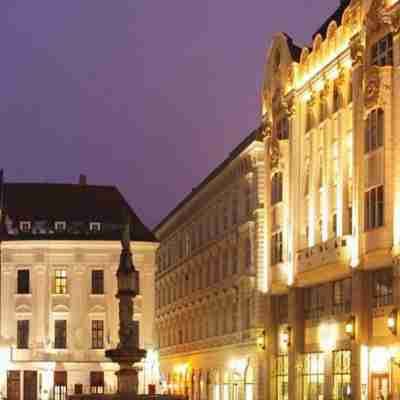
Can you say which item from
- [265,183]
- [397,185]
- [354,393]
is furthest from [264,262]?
[397,185]

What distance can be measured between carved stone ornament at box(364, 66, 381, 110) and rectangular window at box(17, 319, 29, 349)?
4125 cm

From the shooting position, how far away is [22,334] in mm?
85188

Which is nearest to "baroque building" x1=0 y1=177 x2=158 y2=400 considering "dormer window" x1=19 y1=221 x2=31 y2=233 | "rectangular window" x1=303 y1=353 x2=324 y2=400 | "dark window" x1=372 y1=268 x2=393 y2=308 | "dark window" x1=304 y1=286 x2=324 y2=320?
"dormer window" x1=19 y1=221 x2=31 y2=233

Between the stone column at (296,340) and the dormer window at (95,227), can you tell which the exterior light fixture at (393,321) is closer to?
the stone column at (296,340)

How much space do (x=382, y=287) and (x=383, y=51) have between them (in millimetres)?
10621

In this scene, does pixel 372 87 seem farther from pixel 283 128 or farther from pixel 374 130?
pixel 283 128

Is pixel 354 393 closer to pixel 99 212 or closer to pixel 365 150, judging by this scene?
pixel 365 150

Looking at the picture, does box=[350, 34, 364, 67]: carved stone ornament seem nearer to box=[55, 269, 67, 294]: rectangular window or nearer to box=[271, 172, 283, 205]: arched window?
box=[271, 172, 283, 205]: arched window

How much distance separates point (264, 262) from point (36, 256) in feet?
75.8

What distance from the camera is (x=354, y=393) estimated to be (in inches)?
2111

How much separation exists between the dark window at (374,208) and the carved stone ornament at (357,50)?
628 cm

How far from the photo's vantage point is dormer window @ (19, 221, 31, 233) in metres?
89.1

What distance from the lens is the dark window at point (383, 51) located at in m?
50.7

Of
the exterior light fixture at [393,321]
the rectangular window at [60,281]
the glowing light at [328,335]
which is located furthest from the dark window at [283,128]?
the rectangular window at [60,281]
